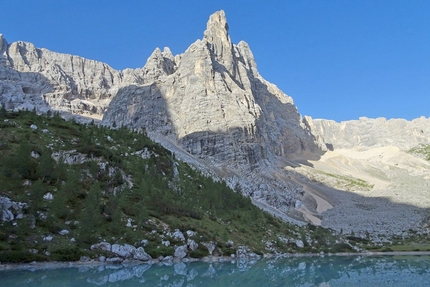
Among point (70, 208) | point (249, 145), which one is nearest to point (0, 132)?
point (70, 208)

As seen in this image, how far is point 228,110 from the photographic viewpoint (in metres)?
177

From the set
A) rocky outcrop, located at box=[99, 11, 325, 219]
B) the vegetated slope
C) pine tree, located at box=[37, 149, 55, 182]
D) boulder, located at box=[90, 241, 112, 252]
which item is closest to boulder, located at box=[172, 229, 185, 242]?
the vegetated slope

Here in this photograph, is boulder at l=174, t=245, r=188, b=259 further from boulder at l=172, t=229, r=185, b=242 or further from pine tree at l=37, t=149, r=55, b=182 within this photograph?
pine tree at l=37, t=149, r=55, b=182

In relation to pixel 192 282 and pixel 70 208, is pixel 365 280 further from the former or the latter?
pixel 70 208

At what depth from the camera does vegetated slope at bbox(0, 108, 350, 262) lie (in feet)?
131

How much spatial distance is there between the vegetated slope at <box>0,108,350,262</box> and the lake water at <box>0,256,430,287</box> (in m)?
4.33

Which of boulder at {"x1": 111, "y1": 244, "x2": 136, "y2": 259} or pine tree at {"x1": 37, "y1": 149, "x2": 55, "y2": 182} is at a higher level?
pine tree at {"x1": 37, "y1": 149, "x2": 55, "y2": 182}

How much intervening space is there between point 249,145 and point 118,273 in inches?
5411

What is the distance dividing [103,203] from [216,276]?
20.9 metres

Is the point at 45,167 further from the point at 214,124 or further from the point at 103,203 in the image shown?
the point at 214,124

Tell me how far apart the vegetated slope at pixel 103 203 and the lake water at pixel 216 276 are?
14.2ft

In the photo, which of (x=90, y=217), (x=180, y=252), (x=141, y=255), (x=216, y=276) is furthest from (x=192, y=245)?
(x=90, y=217)

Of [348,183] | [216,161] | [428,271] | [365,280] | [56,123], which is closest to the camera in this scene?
[365,280]

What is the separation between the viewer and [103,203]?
4988 cm
